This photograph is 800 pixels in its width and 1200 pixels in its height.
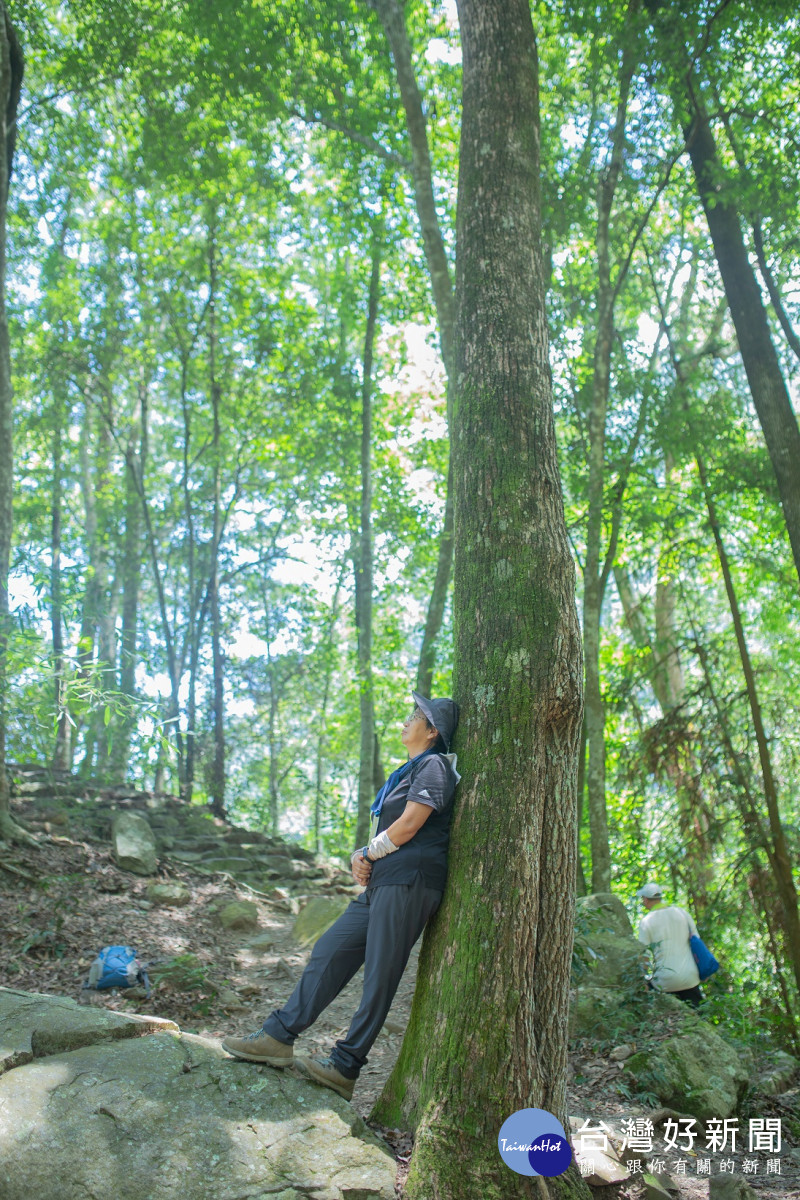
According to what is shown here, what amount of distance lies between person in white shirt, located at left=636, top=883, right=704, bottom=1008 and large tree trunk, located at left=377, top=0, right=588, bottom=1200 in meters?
3.70

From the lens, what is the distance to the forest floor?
14.0 feet

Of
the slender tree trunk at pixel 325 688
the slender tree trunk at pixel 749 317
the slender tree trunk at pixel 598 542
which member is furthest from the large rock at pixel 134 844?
the slender tree trunk at pixel 325 688

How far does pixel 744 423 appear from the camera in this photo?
33.8 feet

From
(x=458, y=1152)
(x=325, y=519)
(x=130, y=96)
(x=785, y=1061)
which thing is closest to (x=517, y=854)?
(x=458, y=1152)

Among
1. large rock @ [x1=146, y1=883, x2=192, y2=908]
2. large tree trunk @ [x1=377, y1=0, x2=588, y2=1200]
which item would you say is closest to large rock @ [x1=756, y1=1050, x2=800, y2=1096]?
large tree trunk @ [x1=377, y1=0, x2=588, y2=1200]

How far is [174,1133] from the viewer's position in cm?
291

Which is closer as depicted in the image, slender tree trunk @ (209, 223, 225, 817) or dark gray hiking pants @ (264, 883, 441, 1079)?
dark gray hiking pants @ (264, 883, 441, 1079)

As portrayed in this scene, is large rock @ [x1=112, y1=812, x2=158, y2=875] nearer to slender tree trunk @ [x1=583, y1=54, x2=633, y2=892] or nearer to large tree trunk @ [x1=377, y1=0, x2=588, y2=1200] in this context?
slender tree trunk @ [x1=583, y1=54, x2=633, y2=892]

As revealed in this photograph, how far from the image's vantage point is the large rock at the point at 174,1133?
8.87ft

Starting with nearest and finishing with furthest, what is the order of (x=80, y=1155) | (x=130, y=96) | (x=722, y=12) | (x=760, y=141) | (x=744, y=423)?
1. (x=80, y=1155)
2. (x=722, y=12)
3. (x=760, y=141)
4. (x=744, y=423)
5. (x=130, y=96)

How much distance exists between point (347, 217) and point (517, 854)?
39.2 ft

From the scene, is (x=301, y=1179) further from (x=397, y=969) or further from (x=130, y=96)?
(x=130, y=96)

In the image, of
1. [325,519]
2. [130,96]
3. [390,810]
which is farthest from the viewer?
[325,519]

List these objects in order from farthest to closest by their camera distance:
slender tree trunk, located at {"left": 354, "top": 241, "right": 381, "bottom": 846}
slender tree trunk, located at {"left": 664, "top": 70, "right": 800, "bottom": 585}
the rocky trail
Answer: slender tree trunk, located at {"left": 354, "top": 241, "right": 381, "bottom": 846}
slender tree trunk, located at {"left": 664, "top": 70, "right": 800, "bottom": 585}
the rocky trail
